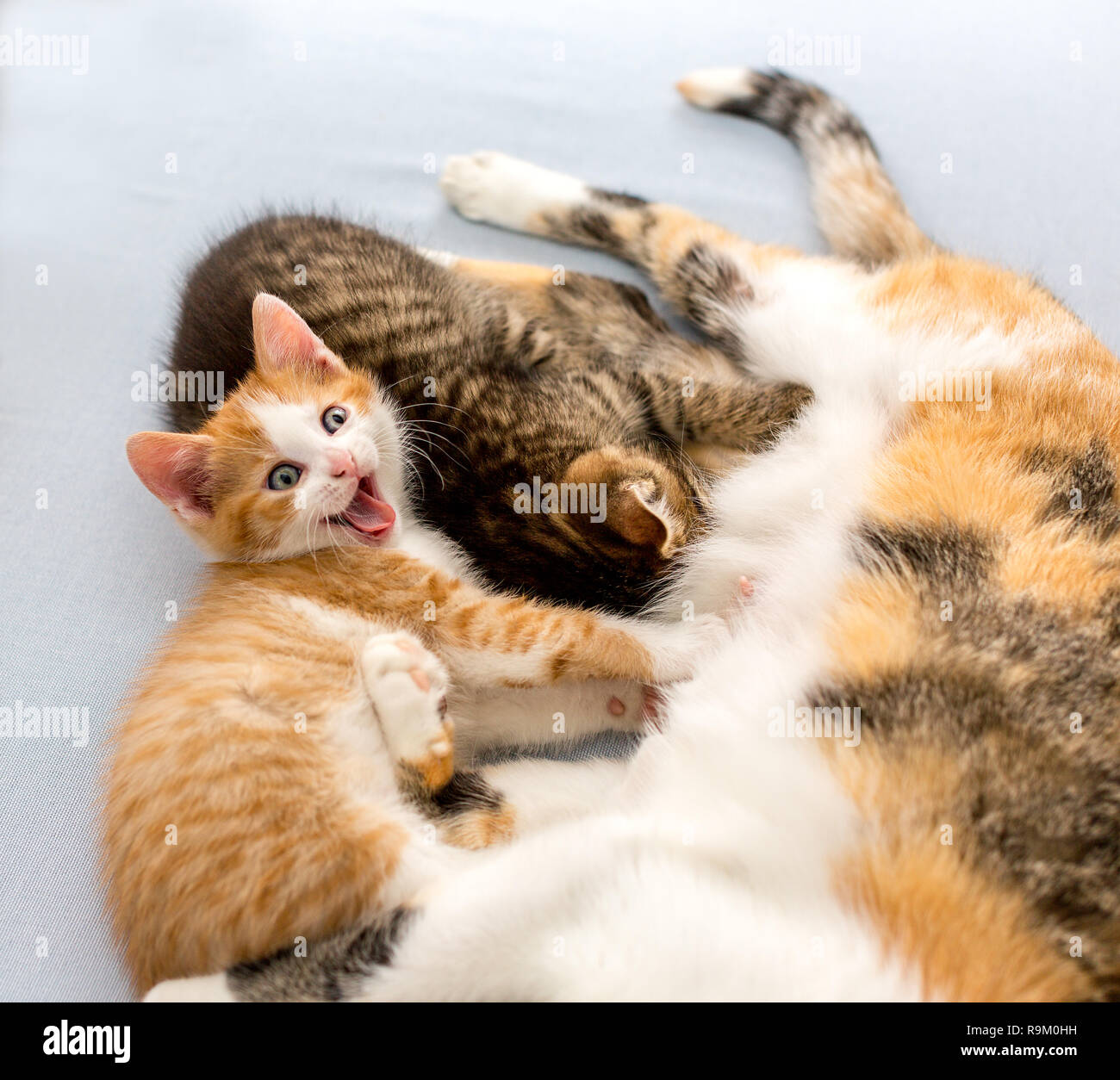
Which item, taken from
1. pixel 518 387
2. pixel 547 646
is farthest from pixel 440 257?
pixel 547 646

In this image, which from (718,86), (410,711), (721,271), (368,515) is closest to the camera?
(410,711)

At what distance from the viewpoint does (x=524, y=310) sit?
7.57 feet

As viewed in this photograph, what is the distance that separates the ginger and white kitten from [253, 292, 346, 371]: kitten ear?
36.2 inches

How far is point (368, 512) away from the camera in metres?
1.91

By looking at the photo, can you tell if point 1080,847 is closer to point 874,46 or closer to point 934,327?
point 934,327

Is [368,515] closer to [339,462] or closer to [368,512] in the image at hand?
[368,512]

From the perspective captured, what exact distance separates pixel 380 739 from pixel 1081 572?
124 cm

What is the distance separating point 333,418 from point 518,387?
1.40ft

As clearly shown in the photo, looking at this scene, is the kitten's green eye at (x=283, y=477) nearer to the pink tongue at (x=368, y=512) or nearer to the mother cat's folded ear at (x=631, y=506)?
the pink tongue at (x=368, y=512)

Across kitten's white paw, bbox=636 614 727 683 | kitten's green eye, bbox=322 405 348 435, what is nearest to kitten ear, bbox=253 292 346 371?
kitten's green eye, bbox=322 405 348 435

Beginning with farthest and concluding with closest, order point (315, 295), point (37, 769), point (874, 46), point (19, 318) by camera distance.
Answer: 1. point (874, 46)
2. point (19, 318)
3. point (315, 295)
4. point (37, 769)

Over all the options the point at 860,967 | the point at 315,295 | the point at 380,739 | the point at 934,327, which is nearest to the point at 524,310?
the point at 315,295

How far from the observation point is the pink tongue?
6.13 ft

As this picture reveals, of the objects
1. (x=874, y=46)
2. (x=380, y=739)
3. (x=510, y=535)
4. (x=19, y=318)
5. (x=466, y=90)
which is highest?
(x=874, y=46)
